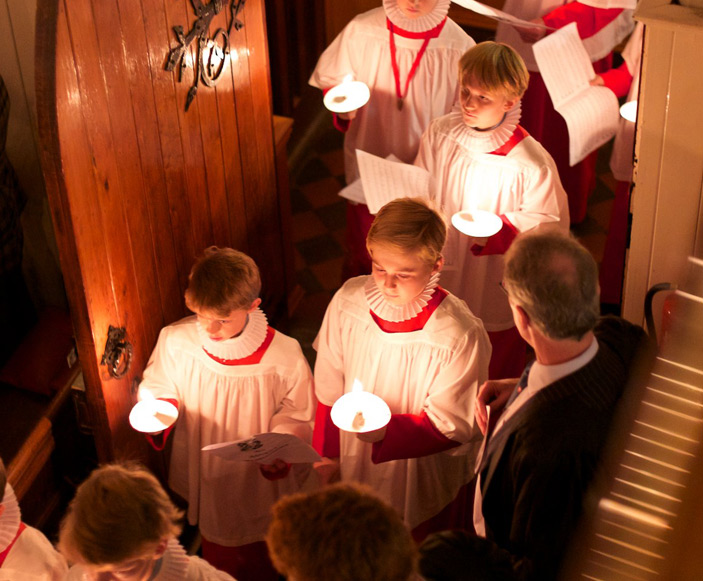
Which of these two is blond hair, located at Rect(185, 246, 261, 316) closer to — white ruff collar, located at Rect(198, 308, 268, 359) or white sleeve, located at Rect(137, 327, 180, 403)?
white ruff collar, located at Rect(198, 308, 268, 359)

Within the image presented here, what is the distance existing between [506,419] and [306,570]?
0.76 metres

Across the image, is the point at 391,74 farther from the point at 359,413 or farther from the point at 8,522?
the point at 8,522

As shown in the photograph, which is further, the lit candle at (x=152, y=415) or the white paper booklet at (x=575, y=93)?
the white paper booklet at (x=575, y=93)

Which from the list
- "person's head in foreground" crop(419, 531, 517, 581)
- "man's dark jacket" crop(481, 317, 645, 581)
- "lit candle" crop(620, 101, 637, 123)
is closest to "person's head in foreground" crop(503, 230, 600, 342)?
"man's dark jacket" crop(481, 317, 645, 581)

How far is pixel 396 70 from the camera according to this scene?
4.09 meters

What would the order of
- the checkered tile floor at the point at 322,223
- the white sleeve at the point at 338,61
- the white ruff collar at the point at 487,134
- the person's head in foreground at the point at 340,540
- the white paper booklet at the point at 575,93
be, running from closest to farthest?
the person's head in foreground at the point at 340,540 → the white ruff collar at the point at 487,134 → the white paper booklet at the point at 575,93 → the white sleeve at the point at 338,61 → the checkered tile floor at the point at 322,223

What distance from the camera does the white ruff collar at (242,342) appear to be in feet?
9.47

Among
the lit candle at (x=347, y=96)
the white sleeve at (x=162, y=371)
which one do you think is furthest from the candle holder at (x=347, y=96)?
the white sleeve at (x=162, y=371)

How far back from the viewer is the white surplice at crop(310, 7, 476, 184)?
4.07 meters

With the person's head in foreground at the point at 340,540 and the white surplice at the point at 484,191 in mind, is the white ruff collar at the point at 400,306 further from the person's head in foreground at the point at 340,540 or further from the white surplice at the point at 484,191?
the person's head in foreground at the point at 340,540

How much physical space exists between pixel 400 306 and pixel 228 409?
0.69 m

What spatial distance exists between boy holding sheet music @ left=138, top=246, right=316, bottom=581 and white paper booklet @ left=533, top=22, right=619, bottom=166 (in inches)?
59.8

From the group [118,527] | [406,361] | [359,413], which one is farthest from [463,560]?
[406,361]

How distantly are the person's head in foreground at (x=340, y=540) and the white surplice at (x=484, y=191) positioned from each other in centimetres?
177
